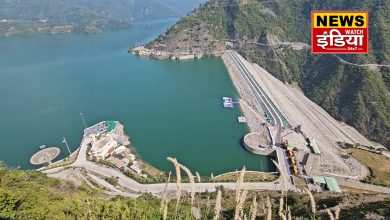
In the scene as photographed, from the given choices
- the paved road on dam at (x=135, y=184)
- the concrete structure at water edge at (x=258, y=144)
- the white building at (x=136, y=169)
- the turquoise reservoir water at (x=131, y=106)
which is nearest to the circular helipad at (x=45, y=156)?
the turquoise reservoir water at (x=131, y=106)

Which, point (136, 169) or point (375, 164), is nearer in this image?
point (136, 169)

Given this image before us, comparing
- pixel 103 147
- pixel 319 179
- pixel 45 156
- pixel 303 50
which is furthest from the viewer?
pixel 303 50

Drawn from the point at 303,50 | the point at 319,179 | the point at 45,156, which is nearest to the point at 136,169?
the point at 45,156

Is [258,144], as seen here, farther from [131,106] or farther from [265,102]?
[131,106]

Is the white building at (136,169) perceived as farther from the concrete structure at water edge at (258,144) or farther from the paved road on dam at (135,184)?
the concrete structure at water edge at (258,144)

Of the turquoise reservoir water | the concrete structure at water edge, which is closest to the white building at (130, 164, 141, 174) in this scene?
the turquoise reservoir water

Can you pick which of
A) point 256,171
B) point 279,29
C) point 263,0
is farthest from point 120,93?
point 263,0
